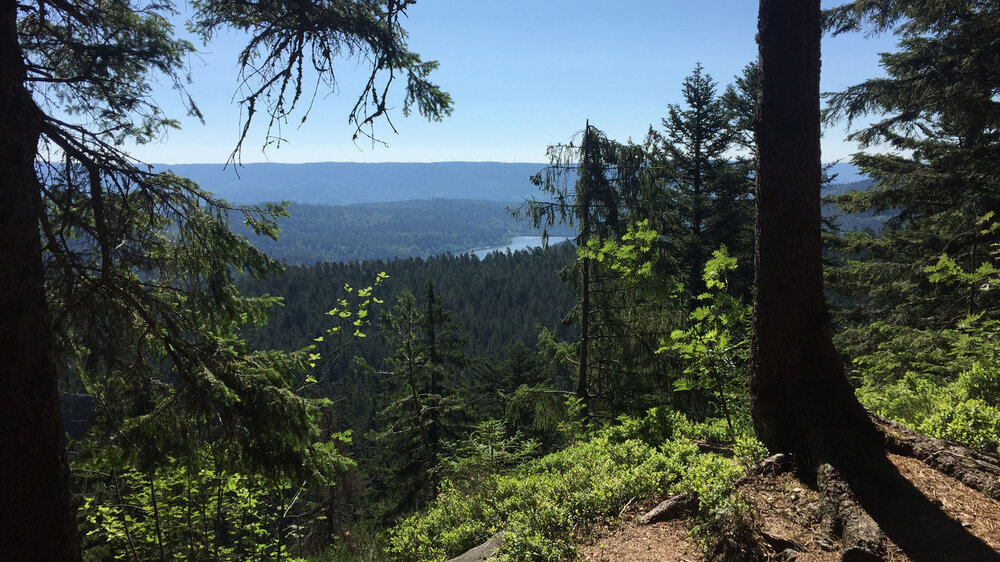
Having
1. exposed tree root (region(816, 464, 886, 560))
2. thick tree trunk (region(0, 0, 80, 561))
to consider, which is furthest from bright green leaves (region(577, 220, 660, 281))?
thick tree trunk (region(0, 0, 80, 561))

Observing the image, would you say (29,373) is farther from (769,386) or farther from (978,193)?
(978,193)

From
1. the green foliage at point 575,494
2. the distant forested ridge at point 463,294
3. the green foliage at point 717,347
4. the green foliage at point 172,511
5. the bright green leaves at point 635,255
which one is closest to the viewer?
the green foliage at point 575,494

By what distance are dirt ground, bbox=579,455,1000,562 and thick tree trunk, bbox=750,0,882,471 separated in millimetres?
287

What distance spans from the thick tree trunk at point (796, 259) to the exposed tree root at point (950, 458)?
0.79 feet

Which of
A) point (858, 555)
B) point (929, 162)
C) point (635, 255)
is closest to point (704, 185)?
point (929, 162)

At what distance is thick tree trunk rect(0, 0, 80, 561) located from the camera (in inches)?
111

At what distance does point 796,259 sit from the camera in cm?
340

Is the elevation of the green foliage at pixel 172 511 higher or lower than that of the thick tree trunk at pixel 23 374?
lower

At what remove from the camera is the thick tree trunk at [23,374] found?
2.83m

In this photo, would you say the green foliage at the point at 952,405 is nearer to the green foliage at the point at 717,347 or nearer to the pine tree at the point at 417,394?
the green foliage at the point at 717,347

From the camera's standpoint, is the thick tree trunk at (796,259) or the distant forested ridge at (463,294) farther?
the distant forested ridge at (463,294)

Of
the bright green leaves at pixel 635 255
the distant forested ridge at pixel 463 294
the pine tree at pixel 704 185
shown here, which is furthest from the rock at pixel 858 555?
the distant forested ridge at pixel 463 294

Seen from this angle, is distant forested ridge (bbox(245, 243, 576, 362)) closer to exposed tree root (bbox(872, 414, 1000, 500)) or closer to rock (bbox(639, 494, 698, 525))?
rock (bbox(639, 494, 698, 525))

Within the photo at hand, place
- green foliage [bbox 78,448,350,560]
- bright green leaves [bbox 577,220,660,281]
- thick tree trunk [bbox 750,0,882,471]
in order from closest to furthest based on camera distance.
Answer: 1. thick tree trunk [bbox 750,0,882,471]
2. green foliage [bbox 78,448,350,560]
3. bright green leaves [bbox 577,220,660,281]
